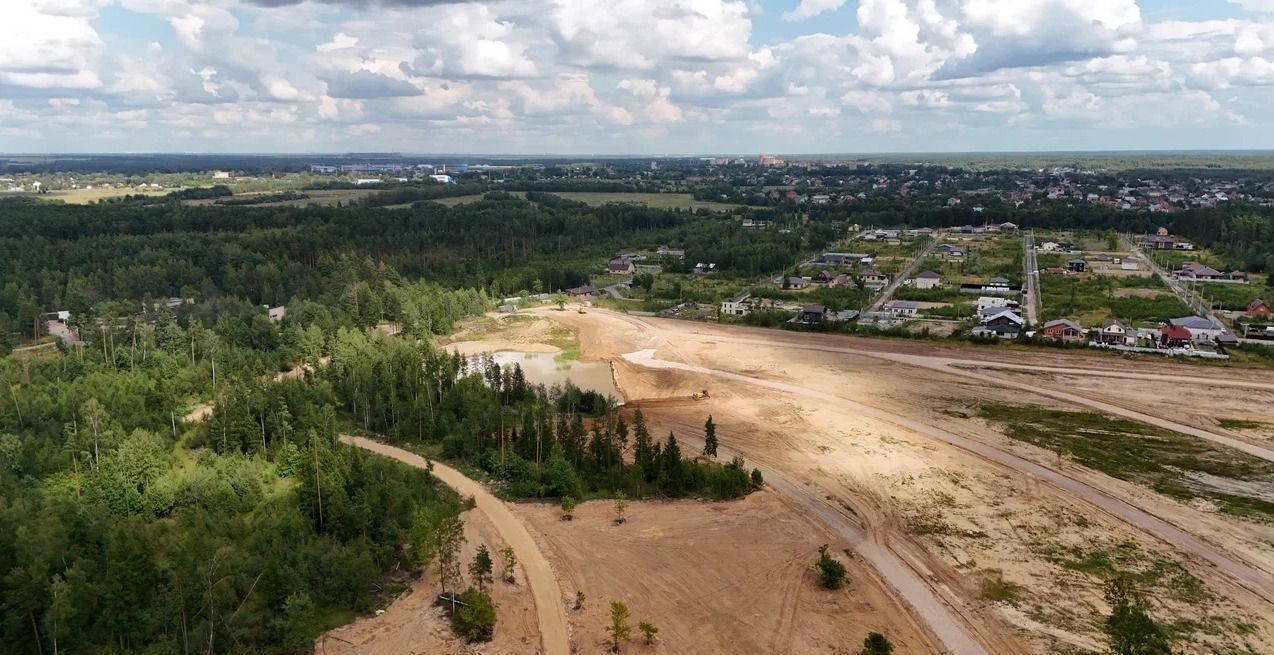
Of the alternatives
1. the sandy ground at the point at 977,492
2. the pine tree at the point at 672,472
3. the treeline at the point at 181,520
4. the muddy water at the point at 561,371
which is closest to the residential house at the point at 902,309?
the sandy ground at the point at 977,492

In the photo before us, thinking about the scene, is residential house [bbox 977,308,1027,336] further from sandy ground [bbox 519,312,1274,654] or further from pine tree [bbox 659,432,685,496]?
pine tree [bbox 659,432,685,496]

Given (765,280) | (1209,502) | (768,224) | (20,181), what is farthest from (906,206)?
(20,181)

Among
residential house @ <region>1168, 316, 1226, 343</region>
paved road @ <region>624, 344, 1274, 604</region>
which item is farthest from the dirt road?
residential house @ <region>1168, 316, 1226, 343</region>

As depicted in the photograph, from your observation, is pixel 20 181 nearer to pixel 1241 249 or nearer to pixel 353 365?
pixel 353 365

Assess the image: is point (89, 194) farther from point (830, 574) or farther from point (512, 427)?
point (830, 574)

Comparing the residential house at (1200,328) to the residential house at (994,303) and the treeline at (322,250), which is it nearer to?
the residential house at (994,303)

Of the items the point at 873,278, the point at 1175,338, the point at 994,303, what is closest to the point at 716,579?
the point at 1175,338
